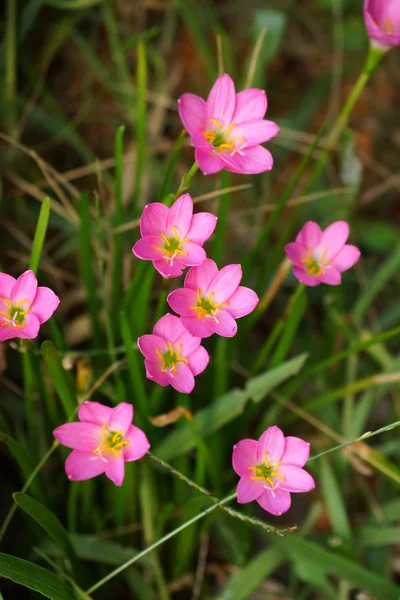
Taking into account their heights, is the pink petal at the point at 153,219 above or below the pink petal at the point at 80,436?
above

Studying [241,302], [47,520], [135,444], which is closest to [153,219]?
[241,302]

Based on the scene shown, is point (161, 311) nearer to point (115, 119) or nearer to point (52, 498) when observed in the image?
point (52, 498)

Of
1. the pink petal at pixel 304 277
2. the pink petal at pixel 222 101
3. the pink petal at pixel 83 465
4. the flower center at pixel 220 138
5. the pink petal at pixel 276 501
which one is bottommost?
the pink petal at pixel 83 465

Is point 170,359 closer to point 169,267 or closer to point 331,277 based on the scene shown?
point 169,267

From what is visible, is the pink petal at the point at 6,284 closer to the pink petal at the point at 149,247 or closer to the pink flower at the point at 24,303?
the pink flower at the point at 24,303

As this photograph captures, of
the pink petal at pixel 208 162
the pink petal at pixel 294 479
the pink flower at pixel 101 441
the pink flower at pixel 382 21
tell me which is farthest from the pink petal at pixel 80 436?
the pink flower at pixel 382 21

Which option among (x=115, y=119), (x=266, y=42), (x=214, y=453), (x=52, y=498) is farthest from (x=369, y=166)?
(x=52, y=498)

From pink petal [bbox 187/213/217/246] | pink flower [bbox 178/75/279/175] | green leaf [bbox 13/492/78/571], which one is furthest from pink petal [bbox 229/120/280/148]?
green leaf [bbox 13/492/78/571]

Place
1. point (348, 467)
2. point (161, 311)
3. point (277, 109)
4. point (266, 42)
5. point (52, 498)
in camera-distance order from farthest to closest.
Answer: point (277, 109) → point (266, 42) → point (348, 467) → point (52, 498) → point (161, 311)
